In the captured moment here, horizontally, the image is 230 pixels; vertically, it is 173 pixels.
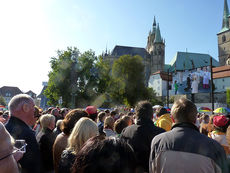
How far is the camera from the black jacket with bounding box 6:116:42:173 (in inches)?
107

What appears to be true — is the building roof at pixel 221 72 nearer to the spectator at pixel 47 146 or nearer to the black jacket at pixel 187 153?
the spectator at pixel 47 146

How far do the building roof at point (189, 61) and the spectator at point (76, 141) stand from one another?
8070 centimetres

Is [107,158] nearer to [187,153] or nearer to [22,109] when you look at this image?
[187,153]

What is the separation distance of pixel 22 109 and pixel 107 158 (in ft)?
7.42

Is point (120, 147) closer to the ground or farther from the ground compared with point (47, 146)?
farther from the ground

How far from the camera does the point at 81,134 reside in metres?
2.61

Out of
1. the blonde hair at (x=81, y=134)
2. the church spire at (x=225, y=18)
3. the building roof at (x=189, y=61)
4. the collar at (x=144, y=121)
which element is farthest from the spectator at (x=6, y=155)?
the church spire at (x=225, y=18)

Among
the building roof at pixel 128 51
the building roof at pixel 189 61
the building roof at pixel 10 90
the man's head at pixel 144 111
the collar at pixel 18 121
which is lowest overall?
the collar at pixel 18 121

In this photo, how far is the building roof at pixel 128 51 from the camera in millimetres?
88375

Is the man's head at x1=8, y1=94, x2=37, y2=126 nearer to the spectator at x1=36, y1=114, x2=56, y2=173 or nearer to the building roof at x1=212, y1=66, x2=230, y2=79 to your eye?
the spectator at x1=36, y1=114, x2=56, y2=173

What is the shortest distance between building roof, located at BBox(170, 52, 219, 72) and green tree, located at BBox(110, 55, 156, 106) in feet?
124

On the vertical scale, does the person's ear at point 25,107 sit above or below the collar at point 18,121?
above

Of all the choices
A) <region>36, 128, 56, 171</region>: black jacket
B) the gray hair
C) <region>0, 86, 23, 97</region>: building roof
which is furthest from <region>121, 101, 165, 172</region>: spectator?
<region>0, 86, 23, 97</region>: building roof

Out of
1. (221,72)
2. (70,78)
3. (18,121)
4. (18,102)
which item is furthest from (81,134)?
(221,72)
